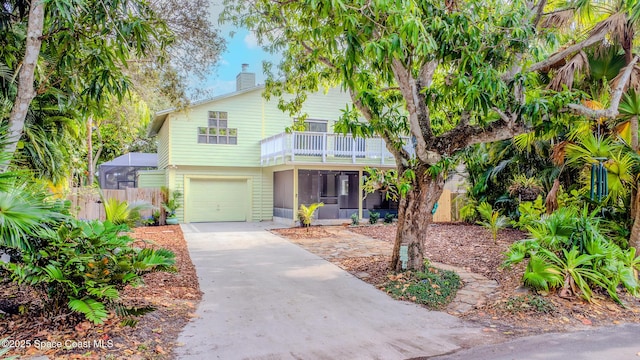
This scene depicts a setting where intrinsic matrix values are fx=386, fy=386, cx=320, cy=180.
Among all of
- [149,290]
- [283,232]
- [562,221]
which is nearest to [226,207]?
[283,232]

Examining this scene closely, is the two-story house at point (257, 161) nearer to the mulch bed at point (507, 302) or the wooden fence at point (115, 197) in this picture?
the wooden fence at point (115, 197)

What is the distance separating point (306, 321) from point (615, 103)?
5.29m

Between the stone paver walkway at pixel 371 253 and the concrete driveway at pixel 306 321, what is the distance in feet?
2.42

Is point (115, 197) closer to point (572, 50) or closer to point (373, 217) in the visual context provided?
point (373, 217)

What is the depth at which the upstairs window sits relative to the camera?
1570cm

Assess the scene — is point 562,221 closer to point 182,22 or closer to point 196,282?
point 196,282

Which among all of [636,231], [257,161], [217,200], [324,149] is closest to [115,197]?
[217,200]

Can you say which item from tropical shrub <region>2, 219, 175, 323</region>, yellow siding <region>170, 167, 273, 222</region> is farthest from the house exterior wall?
tropical shrub <region>2, 219, 175, 323</region>

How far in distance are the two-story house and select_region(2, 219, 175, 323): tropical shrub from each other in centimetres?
1017

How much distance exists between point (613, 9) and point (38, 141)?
9101mm

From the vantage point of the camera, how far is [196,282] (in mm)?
6316

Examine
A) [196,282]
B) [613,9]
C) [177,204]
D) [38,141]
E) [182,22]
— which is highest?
[182,22]

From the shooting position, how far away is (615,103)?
5.54 m

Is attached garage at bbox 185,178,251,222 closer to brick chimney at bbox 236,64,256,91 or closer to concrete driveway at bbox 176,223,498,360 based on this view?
brick chimney at bbox 236,64,256,91
